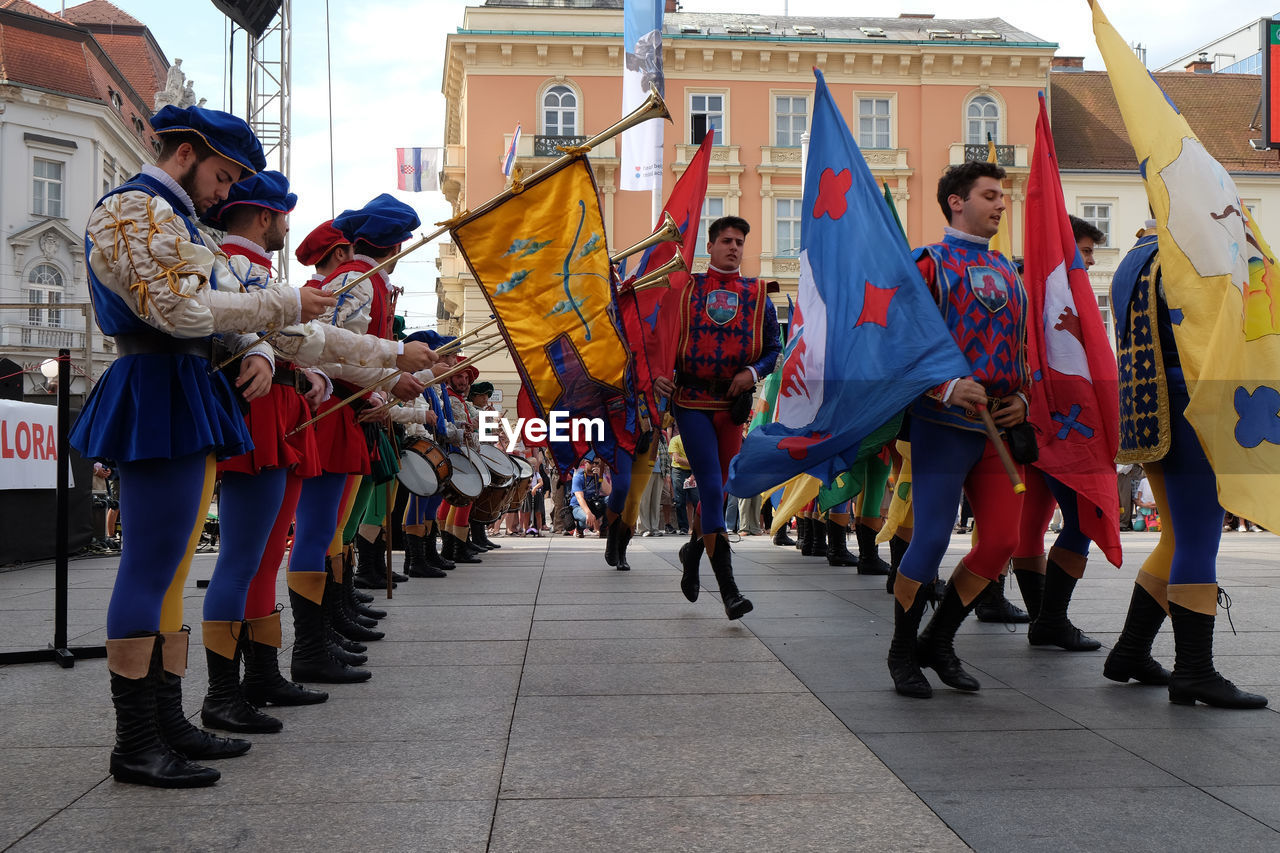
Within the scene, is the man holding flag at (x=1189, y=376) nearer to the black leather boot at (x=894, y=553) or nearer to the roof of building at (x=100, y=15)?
the black leather boot at (x=894, y=553)

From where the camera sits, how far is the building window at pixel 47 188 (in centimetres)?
4375

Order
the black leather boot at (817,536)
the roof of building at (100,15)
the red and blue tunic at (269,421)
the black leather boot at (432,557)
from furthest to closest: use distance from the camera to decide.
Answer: the roof of building at (100,15) < the black leather boot at (817,536) < the black leather boot at (432,557) < the red and blue tunic at (269,421)

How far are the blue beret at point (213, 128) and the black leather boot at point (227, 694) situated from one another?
158 cm

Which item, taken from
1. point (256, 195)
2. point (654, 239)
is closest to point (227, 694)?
point (256, 195)

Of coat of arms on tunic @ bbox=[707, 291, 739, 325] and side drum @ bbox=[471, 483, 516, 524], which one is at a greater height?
coat of arms on tunic @ bbox=[707, 291, 739, 325]

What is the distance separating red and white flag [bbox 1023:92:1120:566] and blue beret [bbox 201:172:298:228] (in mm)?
3013

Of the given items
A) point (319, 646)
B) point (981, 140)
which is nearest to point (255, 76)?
point (319, 646)

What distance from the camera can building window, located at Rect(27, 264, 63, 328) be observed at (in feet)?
144

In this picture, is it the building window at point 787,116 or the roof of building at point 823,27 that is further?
the building window at point 787,116

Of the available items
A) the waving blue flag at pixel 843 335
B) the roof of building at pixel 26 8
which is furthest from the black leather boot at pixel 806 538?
the roof of building at pixel 26 8

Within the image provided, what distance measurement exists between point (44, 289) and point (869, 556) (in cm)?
4127

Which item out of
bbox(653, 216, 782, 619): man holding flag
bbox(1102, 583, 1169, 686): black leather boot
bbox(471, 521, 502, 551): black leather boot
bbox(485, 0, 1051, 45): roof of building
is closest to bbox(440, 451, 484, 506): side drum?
bbox(653, 216, 782, 619): man holding flag

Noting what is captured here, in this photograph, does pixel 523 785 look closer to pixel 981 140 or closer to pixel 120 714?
pixel 120 714

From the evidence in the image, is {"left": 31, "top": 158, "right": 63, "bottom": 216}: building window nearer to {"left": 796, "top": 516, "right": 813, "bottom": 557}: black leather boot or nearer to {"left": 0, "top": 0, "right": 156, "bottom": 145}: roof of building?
{"left": 0, "top": 0, "right": 156, "bottom": 145}: roof of building
